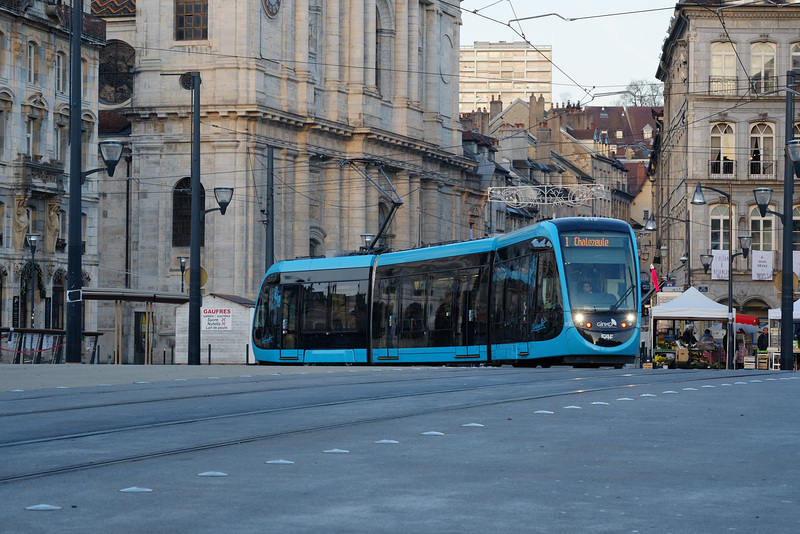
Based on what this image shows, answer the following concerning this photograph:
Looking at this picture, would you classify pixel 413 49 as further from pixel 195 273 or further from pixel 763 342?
pixel 195 273

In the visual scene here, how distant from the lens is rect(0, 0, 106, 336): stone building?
165 ft

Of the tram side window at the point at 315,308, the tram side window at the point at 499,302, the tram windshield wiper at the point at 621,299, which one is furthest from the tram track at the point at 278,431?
the tram side window at the point at 315,308

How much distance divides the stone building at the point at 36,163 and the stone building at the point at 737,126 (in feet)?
87.9

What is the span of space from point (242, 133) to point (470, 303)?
101 feet

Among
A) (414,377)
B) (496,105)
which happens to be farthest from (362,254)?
(496,105)

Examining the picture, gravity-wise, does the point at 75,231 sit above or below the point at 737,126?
below

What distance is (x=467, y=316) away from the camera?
32812mm

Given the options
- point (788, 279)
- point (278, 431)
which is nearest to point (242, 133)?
point (788, 279)

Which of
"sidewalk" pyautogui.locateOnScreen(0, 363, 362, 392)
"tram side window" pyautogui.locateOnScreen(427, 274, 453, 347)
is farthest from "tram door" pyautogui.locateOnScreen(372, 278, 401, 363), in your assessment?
"sidewalk" pyautogui.locateOnScreen(0, 363, 362, 392)

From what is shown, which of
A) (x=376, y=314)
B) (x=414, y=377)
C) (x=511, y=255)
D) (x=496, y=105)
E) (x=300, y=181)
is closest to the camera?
(x=414, y=377)

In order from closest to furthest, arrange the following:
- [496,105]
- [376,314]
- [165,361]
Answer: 1. [376,314]
2. [165,361]
3. [496,105]

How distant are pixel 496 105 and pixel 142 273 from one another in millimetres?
60578

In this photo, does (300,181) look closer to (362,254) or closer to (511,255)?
(362,254)

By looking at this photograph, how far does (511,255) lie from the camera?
1230 inches
